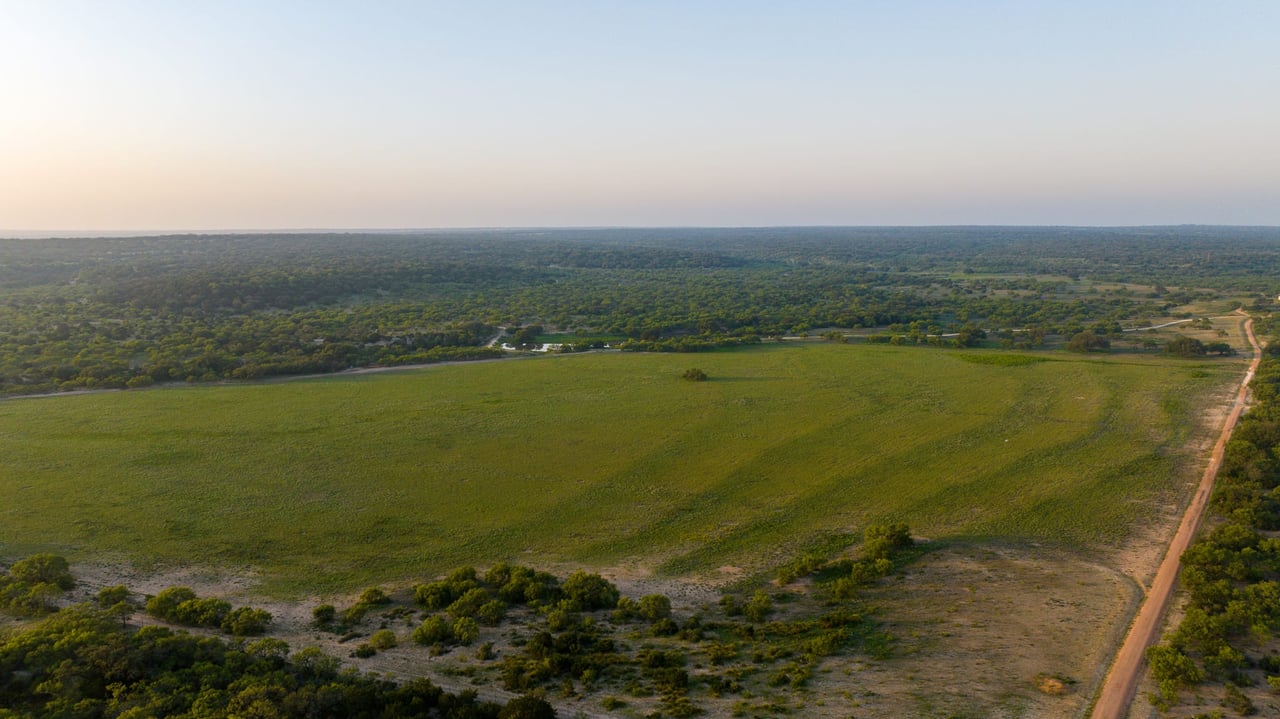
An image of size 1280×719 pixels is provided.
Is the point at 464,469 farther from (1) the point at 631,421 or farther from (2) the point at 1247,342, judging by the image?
(2) the point at 1247,342

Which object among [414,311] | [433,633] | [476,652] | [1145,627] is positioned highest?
[414,311]

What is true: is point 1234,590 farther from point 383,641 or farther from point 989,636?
point 383,641

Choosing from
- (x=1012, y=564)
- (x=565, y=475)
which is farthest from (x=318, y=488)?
(x=1012, y=564)

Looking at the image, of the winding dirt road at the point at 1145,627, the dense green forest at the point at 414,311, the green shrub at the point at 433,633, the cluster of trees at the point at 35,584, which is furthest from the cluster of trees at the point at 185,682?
the dense green forest at the point at 414,311

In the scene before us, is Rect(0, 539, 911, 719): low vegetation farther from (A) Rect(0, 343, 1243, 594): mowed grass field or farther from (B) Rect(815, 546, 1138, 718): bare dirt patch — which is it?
(A) Rect(0, 343, 1243, 594): mowed grass field

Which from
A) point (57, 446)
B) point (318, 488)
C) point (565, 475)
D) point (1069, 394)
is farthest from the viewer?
point (1069, 394)

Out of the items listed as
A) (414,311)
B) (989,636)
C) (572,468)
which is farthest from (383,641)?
(414,311)
